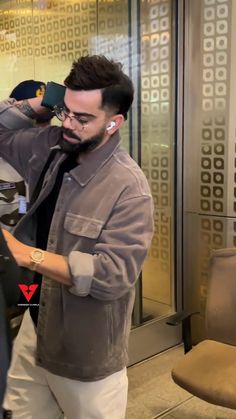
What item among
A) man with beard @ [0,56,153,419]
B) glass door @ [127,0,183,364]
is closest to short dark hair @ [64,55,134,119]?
man with beard @ [0,56,153,419]

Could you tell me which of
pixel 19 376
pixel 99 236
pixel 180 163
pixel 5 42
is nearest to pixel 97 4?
pixel 5 42

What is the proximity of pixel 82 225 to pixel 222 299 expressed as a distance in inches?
53.4

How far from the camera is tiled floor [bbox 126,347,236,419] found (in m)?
2.86

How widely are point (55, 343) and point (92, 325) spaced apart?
0.46 ft

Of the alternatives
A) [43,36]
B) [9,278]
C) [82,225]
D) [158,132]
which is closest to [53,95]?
[82,225]

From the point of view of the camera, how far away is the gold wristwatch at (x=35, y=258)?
145 cm

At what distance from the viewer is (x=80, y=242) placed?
160cm

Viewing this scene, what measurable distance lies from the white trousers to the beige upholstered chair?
625mm

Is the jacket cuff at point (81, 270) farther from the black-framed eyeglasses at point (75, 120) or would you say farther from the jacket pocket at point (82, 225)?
the black-framed eyeglasses at point (75, 120)

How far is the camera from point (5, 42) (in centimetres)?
285

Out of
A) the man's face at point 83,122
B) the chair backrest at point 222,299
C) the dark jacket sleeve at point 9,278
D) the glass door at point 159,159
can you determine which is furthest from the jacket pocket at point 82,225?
the glass door at point 159,159

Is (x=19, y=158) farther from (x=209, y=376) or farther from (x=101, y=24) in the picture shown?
(x=101, y=24)

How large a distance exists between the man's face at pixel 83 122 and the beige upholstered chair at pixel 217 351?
4.12 ft

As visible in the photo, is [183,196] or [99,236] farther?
[183,196]
